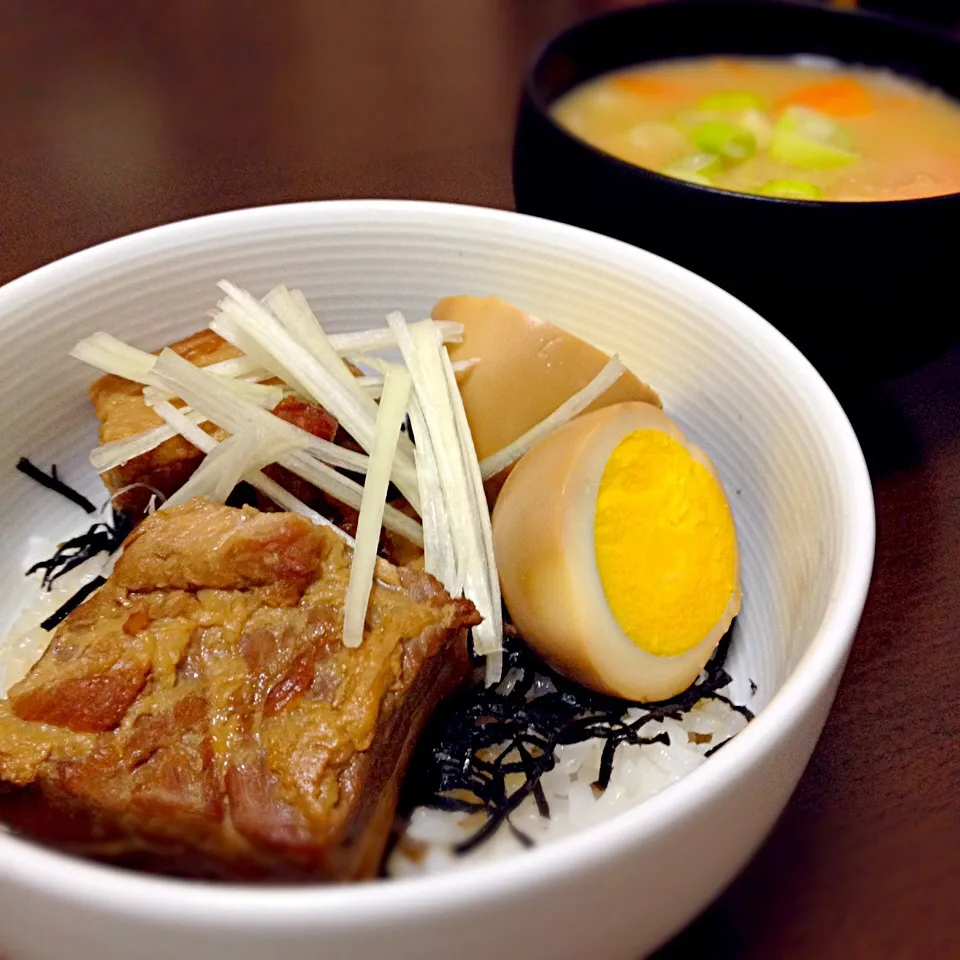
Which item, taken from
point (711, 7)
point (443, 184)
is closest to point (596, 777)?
point (443, 184)

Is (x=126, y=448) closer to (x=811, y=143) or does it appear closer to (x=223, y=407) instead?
(x=223, y=407)

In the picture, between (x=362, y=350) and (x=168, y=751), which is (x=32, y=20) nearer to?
(x=362, y=350)

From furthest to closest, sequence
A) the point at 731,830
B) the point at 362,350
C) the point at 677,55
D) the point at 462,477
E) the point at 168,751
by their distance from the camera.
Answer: the point at 677,55
the point at 362,350
the point at 462,477
the point at 168,751
the point at 731,830

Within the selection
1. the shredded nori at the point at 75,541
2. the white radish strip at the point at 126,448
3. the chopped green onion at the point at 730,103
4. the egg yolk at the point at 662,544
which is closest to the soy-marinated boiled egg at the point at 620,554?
the egg yolk at the point at 662,544

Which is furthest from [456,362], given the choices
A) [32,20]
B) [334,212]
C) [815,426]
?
[32,20]

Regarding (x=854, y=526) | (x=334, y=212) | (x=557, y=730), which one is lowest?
(x=557, y=730)

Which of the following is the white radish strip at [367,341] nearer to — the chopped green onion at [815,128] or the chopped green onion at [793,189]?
the chopped green onion at [793,189]
